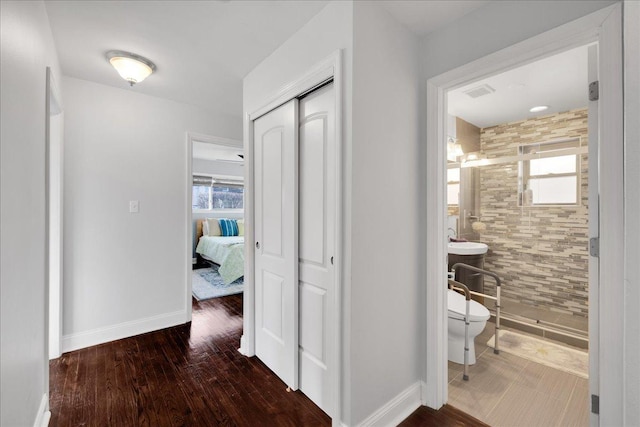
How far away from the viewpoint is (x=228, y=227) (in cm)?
630

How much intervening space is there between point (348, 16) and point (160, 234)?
8.80 ft

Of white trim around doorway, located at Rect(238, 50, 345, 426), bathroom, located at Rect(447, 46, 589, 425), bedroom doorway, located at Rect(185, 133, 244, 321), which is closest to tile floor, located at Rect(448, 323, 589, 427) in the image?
bathroom, located at Rect(447, 46, 589, 425)

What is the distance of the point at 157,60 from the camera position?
2.21 metres

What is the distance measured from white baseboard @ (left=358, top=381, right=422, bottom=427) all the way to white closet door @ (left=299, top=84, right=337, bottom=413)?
0.28 m

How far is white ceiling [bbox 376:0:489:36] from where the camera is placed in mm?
1554

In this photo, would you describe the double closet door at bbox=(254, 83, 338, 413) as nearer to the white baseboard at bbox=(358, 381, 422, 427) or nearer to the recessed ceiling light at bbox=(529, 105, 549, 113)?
the white baseboard at bbox=(358, 381, 422, 427)

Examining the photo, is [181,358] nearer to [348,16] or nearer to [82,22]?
[82,22]

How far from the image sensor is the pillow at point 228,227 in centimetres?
625

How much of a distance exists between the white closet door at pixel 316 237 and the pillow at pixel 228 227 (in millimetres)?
4749

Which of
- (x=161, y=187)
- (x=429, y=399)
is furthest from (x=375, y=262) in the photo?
(x=161, y=187)

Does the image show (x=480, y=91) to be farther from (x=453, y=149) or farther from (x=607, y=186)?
(x=607, y=186)

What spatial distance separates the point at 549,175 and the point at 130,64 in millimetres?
4361

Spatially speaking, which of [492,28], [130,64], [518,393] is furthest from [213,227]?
[492,28]

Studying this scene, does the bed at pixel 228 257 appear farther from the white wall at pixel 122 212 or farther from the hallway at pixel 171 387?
the hallway at pixel 171 387
